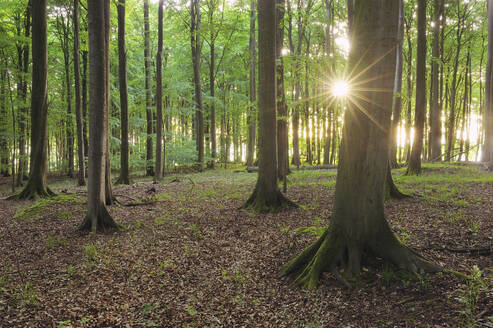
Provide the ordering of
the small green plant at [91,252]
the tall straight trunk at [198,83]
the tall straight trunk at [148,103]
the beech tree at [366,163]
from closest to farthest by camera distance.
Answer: the beech tree at [366,163] → the small green plant at [91,252] → the tall straight trunk at [148,103] → the tall straight trunk at [198,83]

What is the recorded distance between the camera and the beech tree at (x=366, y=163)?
4090 mm

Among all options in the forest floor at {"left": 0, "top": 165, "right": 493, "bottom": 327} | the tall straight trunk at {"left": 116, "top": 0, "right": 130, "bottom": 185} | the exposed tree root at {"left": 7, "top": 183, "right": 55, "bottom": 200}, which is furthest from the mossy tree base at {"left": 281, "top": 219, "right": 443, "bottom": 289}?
the tall straight trunk at {"left": 116, "top": 0, "right": 130, "bottom": 185}

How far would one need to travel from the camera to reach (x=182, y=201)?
35.4ft

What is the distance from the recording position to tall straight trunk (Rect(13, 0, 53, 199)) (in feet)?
35.3

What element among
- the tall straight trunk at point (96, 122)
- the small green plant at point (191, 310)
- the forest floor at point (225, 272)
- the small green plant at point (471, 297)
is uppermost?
the tall straight trunk at point (96, 122)

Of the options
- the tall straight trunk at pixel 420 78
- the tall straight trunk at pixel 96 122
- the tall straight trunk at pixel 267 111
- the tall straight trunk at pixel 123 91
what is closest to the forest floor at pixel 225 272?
the tall straight trunk at pixel 96 122

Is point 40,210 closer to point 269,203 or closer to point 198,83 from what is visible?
point 269,203

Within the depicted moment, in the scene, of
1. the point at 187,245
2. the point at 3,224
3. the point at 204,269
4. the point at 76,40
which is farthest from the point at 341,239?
the point at 76,40

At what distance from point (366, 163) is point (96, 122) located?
21.2ft

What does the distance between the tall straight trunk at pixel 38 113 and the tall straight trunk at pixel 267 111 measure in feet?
27.5

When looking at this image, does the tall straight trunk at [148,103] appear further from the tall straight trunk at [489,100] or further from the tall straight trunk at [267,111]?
the tall straight trunk at [489,100]

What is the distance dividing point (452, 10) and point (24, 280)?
90.1 ft

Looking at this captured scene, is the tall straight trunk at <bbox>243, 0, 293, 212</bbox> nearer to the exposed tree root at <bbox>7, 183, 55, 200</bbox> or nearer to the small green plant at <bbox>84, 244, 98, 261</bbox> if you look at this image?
the small green plant at <bbox>84, 244, 98, 261</bbox>

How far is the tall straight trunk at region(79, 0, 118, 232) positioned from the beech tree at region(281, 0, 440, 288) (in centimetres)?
553
